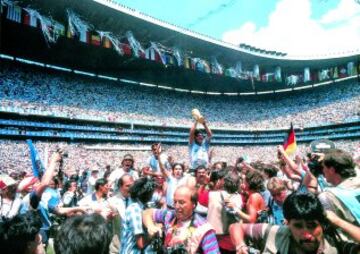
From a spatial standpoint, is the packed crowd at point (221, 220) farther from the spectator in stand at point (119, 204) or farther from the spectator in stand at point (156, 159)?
the spectator in stand at point (156, 159)

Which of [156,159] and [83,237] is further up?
[156,159]

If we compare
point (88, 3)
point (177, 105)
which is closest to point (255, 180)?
point (88, 3)

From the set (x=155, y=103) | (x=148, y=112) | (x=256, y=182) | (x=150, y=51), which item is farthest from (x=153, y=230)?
(x=155, y=103)

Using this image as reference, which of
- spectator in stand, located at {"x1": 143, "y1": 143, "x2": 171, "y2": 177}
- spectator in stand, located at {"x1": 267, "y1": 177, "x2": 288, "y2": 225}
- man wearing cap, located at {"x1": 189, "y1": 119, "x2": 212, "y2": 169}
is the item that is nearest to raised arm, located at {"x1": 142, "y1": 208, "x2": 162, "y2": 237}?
spectator in stand, located at {"x1": 267, "y1": 177, "x2": 288, "y2": 225}

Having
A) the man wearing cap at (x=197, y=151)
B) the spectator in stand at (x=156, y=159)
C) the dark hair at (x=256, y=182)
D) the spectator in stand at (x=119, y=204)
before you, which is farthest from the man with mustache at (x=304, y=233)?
the man wearing cap at (x=197, y=151)

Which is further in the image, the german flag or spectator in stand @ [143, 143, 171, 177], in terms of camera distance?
the german flag

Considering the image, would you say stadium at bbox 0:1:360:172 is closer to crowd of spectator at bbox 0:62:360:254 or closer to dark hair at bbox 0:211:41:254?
crowd of spectator at bbox 0:62:360:254

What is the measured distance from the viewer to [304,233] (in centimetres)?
226

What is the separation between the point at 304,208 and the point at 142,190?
1804 mm

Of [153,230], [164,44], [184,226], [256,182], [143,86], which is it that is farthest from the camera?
[143,86]

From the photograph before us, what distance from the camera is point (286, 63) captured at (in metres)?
39.2

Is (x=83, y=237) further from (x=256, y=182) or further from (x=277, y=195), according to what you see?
(x=277, y=195)

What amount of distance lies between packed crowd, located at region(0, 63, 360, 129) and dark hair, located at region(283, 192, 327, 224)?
23072 millimetres

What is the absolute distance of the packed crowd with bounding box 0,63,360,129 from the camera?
79.4 ft
